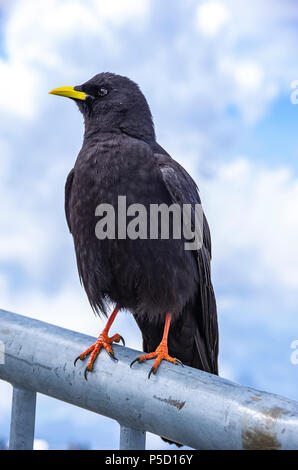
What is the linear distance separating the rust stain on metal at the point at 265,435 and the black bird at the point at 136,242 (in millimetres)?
1186

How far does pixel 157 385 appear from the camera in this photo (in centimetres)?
196

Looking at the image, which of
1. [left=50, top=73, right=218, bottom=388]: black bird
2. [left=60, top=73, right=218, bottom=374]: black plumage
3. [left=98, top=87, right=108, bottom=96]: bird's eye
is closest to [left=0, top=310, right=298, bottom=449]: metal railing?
[left=50, top=73, right=218, bottom=388]: black bird

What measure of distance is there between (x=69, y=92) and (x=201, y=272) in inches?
57.1

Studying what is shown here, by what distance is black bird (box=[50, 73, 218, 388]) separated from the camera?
3100 mm

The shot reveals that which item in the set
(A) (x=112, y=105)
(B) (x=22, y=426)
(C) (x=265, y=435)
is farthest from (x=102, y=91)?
(C) (x=265, y=435)

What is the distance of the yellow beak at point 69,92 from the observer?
144 inches

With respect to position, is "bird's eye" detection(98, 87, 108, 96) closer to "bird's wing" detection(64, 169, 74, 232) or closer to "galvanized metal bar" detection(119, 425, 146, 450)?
"bird's wing" detection(64, 169, 74, 232)

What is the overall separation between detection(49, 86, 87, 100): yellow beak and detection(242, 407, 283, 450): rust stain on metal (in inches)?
102

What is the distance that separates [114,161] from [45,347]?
1.22 meters

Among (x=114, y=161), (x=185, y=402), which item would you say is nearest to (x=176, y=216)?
(x=114, y=161)

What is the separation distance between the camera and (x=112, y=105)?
351 centimetres

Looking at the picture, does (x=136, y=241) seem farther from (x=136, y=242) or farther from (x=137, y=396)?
(x=137, y=396)

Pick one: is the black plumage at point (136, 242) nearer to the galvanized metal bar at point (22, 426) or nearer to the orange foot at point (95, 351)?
the orange foot at point (95, 351)
